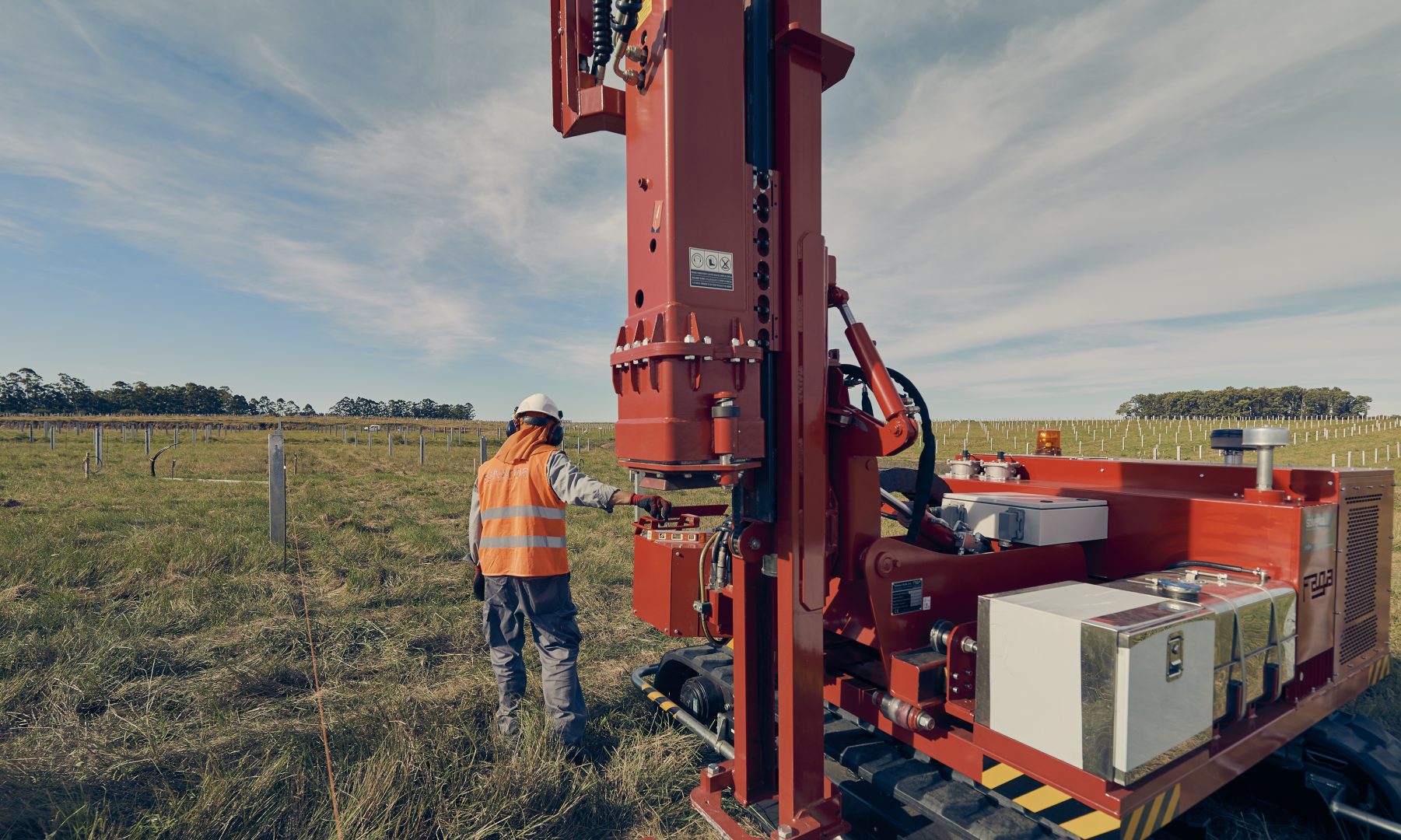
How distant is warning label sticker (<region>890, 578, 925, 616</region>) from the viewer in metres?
2.91

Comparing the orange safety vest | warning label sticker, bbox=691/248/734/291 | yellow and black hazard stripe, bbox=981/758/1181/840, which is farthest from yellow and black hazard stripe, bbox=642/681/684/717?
warning label sticker, bbox=691/248/734/291

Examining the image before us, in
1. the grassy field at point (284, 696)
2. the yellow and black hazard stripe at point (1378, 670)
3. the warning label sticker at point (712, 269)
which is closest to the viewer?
the warning label sticker at point (712, 269)

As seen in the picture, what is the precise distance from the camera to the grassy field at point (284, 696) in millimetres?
3238

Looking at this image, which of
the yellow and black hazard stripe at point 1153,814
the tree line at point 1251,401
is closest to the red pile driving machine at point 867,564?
the yellow and black hazard stripe at point 1153,814

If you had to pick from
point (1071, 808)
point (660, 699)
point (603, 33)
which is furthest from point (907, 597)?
point (603, 33)

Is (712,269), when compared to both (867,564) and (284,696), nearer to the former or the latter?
(867,564)

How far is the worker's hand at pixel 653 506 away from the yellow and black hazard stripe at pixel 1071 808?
1926 millimetres

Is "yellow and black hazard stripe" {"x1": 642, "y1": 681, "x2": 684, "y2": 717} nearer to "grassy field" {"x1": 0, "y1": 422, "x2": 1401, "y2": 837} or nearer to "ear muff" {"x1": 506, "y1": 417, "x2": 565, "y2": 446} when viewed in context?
"grassy field" {"x1": 0, "y1": 422, "x2": 1401, "y2": 837}

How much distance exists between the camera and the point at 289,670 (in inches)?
197

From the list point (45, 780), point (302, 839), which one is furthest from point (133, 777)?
point (302, 839)

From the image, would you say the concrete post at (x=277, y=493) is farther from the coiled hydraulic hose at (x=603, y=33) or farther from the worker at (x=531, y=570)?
the coiled hydraulic hose at (x=603, y=33)

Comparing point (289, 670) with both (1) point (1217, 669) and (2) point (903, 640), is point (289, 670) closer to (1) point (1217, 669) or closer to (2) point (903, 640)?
(2) point (903, 640)

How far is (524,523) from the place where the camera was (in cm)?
395

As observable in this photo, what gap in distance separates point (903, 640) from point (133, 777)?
13.2ft
